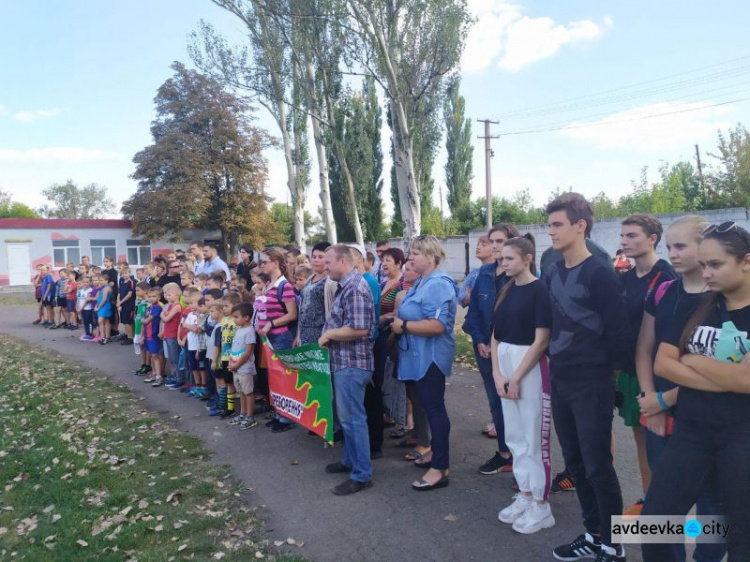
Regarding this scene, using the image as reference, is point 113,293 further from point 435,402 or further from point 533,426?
point 533,426

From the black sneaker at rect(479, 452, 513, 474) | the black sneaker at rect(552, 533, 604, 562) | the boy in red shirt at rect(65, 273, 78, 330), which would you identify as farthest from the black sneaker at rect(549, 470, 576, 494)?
the boy in red shirt at rect(65, 273, 78, 330)

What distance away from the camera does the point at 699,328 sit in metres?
2.61

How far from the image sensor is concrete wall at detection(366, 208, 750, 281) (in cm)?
1727

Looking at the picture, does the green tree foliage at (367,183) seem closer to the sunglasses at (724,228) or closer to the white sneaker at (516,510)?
the white sneaker at (516,510)

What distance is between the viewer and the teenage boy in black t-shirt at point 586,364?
325 centimetres

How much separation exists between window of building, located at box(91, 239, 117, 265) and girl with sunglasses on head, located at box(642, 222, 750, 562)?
137 feet

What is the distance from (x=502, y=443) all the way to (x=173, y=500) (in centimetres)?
295

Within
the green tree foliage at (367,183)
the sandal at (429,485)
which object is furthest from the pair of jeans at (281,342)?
the green tree foliage at (367,183)

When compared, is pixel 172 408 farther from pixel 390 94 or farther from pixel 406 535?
pixel 390 94

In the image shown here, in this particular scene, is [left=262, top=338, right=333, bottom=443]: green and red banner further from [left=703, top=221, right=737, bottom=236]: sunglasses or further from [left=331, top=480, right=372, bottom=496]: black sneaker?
[left=703, top=221, right=737, bottom=236]: sunglasses

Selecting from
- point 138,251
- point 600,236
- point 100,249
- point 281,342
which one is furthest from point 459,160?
point 281,342

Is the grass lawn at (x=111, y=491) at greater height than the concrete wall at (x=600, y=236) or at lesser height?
lesser

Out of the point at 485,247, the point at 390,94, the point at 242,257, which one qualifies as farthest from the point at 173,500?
the point at 390,94

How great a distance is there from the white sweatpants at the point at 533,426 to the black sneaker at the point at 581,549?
444mm
